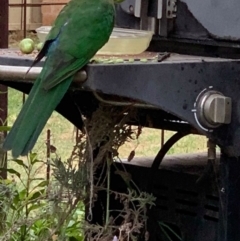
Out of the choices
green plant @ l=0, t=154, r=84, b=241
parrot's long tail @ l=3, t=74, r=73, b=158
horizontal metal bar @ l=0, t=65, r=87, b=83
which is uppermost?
horizontal metal bar @ l=0, t=65, r=87, b=83

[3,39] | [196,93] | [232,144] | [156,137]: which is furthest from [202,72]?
[156,137]

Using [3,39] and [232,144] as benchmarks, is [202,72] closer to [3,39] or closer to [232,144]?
[232,144]

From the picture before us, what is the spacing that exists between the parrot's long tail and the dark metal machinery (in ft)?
0.20

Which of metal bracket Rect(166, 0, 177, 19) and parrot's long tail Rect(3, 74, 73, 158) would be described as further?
metal bracket Rect(166, 0, 177, 19)

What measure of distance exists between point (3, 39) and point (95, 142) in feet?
4.34

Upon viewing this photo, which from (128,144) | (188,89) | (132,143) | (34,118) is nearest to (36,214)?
(34,118)

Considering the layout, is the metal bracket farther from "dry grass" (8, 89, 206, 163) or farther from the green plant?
"dry grass" (8, 89, 206, 163)

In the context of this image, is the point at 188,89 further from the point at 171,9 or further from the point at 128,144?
the point at 128,144

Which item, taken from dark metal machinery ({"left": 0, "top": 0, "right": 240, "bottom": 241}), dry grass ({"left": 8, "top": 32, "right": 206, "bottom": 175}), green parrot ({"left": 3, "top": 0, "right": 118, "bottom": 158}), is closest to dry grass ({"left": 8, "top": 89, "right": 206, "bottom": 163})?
dry grass ({"left": 8, "top": 32, "right": 206, "bottom": 175})

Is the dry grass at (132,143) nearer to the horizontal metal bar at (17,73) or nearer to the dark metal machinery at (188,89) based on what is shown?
the dark metal machinery at (188,89)

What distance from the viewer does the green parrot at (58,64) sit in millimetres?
2125

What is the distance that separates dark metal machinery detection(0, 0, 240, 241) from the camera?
2.07 meters

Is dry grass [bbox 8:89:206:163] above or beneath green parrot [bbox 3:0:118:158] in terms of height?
beneath

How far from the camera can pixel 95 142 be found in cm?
242
